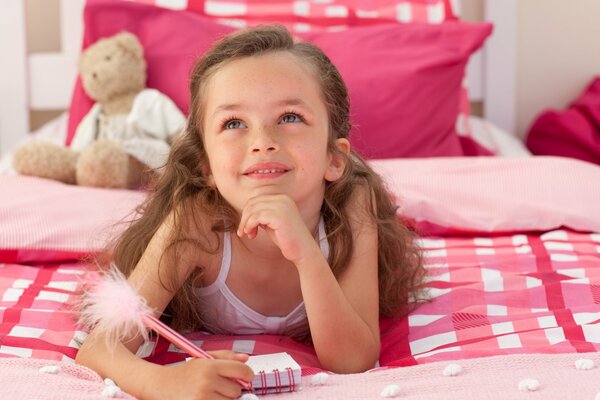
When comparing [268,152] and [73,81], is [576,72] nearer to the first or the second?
[73,81]

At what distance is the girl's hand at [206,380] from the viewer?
3.04 feet

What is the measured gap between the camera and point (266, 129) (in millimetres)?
1124

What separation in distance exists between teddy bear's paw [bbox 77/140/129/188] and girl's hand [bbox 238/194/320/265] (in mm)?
801

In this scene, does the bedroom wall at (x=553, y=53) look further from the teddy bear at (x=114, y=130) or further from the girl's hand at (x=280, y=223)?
the girl's hand at (x=280, y=223)

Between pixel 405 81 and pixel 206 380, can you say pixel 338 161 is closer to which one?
pixel 206 380

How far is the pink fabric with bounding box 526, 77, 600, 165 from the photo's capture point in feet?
8.25

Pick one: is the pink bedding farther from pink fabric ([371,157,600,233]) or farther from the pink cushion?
the pink cushion

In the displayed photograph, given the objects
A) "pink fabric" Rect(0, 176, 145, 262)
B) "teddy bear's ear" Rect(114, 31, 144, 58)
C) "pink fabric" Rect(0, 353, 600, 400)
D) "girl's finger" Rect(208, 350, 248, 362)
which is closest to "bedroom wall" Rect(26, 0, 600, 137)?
"teddy bear's ear" Rect(114, 31, 144, 58)

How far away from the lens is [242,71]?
1.17 meters

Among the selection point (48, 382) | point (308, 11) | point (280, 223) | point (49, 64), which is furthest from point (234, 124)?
point (49, 64)

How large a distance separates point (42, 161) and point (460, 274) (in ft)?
3.01

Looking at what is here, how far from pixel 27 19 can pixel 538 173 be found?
1587 mm

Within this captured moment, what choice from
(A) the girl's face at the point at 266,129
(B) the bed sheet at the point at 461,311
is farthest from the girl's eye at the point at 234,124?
(B) the bed sheet at the point at 461,311

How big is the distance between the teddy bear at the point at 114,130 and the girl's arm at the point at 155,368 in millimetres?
666
